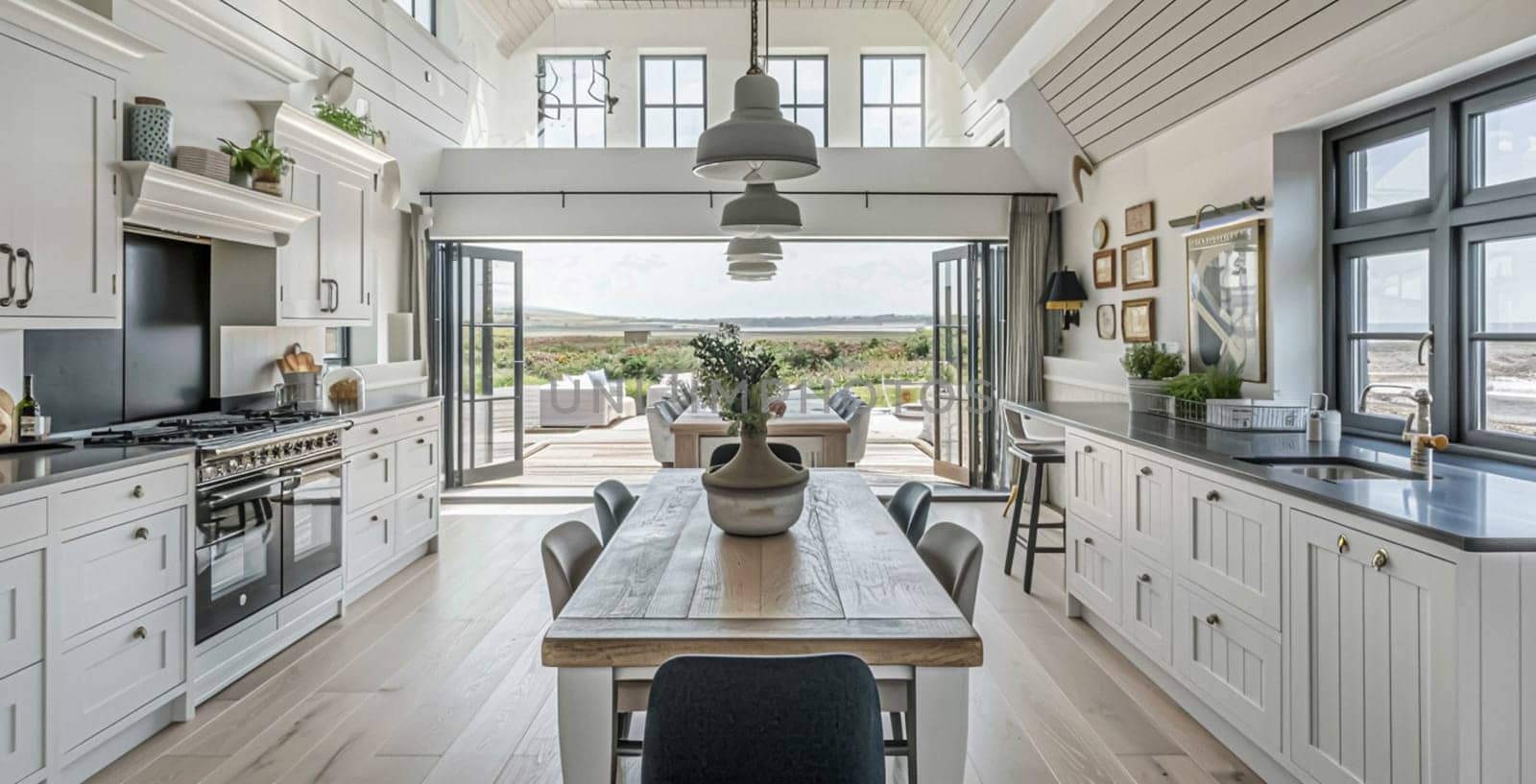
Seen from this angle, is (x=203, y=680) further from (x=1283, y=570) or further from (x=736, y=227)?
(x=1283, y=570)

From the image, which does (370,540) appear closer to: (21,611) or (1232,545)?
(21,611)

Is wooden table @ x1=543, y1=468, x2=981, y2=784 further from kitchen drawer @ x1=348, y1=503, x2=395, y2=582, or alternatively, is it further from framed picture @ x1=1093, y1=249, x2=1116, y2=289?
framed picture @ x1=1093, y1=249, x2=1116, y2=289

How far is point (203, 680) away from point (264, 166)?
2.28 meters

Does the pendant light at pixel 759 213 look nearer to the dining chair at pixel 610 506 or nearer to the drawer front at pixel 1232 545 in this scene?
the dining chair at pixel 610 506

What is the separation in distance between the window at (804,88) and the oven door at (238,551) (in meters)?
5.42

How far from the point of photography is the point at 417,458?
5.22 m

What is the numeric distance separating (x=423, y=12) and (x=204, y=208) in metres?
3.65

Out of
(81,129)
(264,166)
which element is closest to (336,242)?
(264,166)

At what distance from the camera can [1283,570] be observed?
2.47 meters

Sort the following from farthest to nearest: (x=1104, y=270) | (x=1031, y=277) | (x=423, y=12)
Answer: (x=1031, y=277)
(x=423, y=12)
(x=1104, y=270)

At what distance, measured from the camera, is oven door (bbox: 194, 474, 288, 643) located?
3.17m

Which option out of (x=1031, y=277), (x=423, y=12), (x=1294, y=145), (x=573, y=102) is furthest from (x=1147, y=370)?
(x=423, y=12)

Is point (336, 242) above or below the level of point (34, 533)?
above

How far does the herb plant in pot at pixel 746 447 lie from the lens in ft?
7.99
